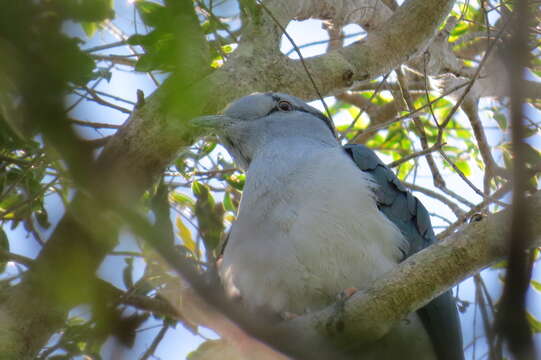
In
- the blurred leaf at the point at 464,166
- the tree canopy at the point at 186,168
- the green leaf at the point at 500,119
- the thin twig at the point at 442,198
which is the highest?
the blurred leaf at the point at 464,166

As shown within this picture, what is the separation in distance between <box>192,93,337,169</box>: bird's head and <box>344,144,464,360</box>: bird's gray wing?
0.45 meters

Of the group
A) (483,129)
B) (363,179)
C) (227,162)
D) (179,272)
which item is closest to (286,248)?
(363,179)

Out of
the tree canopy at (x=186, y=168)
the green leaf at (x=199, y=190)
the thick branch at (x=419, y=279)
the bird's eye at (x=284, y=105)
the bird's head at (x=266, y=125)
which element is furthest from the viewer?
the green leaf at (x=199, y=190)

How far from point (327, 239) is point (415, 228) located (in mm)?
801

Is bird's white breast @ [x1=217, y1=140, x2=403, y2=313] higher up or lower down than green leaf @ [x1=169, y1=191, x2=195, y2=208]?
lower down

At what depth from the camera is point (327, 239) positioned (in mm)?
3740

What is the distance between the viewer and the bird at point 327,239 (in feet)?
12.3

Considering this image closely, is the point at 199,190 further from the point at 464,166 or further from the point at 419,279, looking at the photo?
the point at 464,166

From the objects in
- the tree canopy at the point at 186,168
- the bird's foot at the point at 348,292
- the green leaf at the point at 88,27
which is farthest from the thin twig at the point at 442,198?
the green leaf at the point at 88,27

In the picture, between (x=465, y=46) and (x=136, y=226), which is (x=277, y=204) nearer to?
(x=136, y=226)

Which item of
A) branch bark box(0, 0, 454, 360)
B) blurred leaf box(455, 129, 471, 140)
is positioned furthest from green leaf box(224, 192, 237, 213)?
blurred leaf box(455, 129, 471, 140)

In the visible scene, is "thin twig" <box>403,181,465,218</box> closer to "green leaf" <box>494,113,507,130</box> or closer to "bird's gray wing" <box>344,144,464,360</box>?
"green leaf" <box>494,113,507,130</box>

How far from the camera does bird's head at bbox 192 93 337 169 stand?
484cm

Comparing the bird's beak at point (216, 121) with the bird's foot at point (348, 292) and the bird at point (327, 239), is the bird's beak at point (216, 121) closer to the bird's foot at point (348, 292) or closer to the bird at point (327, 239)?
the bird at point (327, 239)
